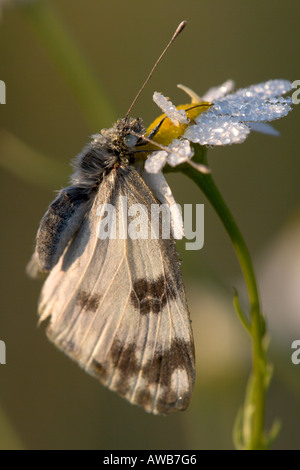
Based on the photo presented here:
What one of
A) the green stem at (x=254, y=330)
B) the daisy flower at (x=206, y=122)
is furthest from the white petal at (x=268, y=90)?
the green stem at (x=254, y=330)

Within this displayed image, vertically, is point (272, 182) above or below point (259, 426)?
above

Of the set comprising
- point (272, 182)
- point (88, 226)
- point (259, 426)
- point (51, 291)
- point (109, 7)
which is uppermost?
point (109, 7)

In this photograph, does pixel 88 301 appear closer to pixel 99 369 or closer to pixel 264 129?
pixel 99 369

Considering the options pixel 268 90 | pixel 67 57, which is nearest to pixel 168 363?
pixel 268 90

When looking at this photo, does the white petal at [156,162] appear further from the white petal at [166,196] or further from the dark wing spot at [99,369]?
the dark wing spot at [99,369]

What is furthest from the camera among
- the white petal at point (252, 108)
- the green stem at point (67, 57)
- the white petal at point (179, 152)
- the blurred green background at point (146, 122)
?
the blurred green background at point (146, 122)
